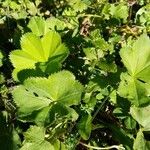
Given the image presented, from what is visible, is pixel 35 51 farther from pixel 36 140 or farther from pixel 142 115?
pixel 142 115

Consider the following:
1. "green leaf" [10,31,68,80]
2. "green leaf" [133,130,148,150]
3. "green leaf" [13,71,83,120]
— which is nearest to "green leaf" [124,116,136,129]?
"green leaf" [133,130,148,150]

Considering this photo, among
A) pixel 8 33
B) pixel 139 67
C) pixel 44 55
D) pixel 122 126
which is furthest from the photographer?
pixel 8 33

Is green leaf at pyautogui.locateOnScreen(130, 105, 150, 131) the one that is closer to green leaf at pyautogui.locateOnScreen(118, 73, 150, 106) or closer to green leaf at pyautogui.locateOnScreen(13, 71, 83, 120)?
green leaf at pyautogui.locateOnScreen(118, 73, 150, 106)

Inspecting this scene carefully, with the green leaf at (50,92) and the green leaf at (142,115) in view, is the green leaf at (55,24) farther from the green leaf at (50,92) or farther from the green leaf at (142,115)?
the green leaf at (142,115)

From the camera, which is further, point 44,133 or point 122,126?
point 122,126

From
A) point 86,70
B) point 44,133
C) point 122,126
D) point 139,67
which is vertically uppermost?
point 139,67

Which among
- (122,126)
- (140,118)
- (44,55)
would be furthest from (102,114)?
(44,55)

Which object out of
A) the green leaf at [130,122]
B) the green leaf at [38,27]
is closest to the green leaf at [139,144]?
the green leaf at [130,122]

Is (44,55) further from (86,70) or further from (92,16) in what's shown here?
(92,16)
